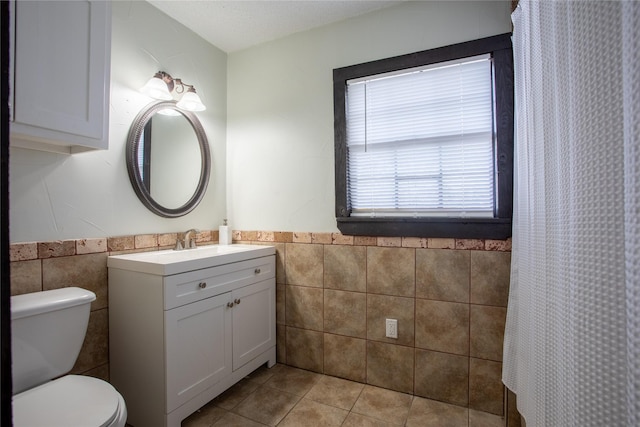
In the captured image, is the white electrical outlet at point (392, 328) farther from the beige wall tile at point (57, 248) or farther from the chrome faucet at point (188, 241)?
the beige wall tile at point (57, 248)

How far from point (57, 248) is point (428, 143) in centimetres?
205

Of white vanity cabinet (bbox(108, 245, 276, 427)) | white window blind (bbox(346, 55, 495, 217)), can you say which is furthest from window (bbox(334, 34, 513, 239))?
white vanity cabinet (bbox(108, 245, 276, 427))

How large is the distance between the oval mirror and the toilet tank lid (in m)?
0.67

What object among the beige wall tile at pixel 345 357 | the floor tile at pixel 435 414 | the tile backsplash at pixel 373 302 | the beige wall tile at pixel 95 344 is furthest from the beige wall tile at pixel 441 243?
the beige wall tile at pixel 95 344

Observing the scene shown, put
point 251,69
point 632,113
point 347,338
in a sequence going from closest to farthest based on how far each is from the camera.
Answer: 1. point 632,113
2. point 347,338
3. point 251,69

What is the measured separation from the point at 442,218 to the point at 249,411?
5.17 feet

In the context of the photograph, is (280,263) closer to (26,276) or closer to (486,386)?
(26,276)

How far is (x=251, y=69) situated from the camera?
244 cm

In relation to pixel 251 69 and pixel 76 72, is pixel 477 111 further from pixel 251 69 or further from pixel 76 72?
pixel 76 72

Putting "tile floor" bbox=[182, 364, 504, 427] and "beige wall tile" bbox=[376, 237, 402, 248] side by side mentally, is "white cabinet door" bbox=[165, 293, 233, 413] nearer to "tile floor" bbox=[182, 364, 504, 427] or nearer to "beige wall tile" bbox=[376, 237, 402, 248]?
"tile floor" bbox=[182, 364, 504, 427]

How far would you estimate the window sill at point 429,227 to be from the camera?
1676mm

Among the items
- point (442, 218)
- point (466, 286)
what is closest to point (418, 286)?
point (466, 286)

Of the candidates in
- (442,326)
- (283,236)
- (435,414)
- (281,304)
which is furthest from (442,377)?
(283,236)

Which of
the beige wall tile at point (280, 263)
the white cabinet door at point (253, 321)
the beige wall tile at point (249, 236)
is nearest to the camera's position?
the white cabinet door at point (253, 321)
